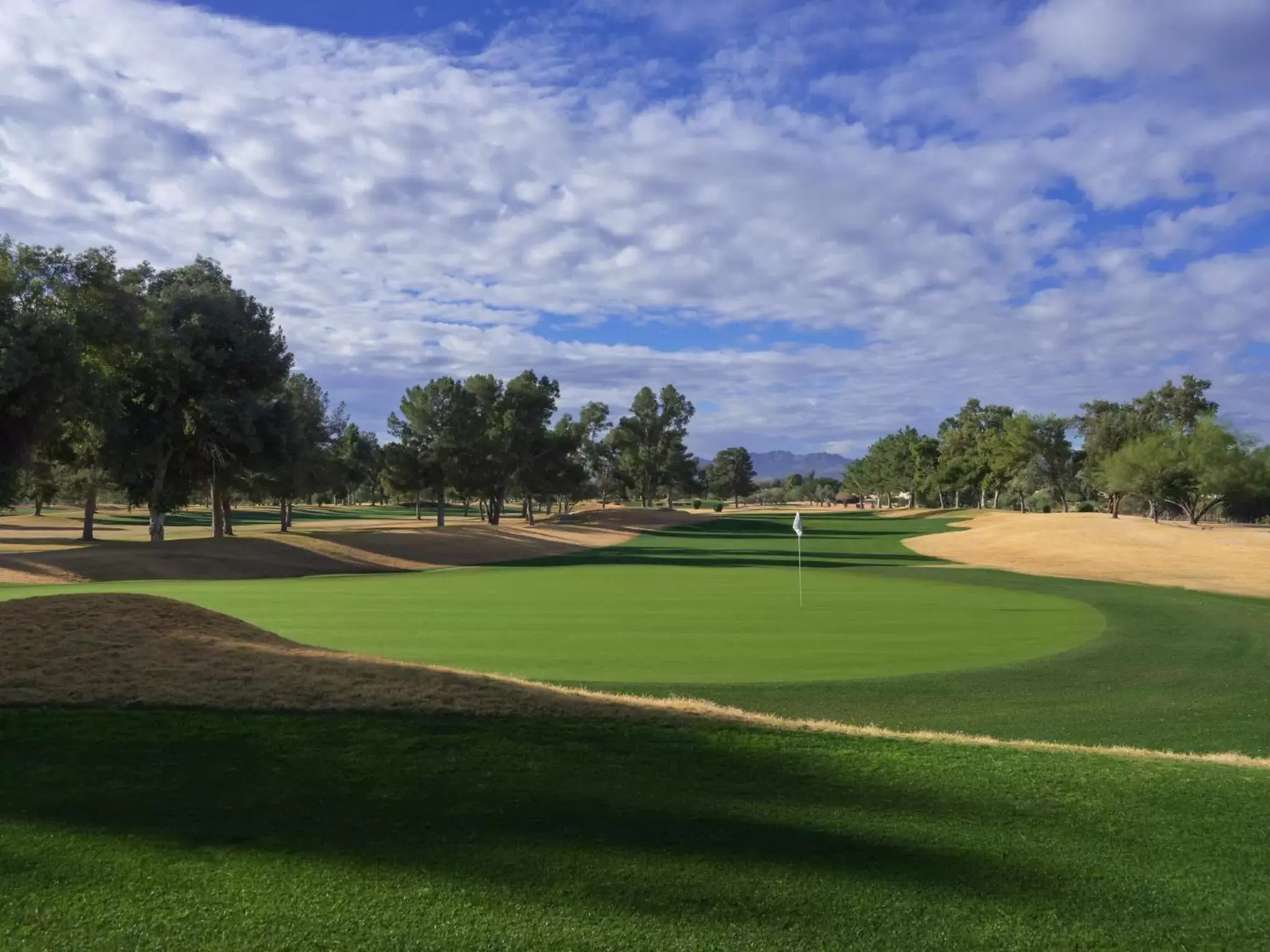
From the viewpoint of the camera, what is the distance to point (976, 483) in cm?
10300

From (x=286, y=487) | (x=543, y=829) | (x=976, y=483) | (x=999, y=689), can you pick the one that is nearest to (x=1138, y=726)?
(x=999, y=689)

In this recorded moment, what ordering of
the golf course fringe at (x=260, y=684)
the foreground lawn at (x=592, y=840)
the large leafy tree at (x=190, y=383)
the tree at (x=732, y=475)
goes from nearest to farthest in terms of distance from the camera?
the foreground lawn at (x=592, y=840) → the golf course fringe at (x=260, y=684) → the large leafy tree at (x=190, y=383) → the tree at (x=732, y=475)

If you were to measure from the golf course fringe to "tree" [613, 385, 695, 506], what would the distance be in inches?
3459

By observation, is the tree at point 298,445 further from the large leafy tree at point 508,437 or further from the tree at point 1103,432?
the tree at point 1103,432

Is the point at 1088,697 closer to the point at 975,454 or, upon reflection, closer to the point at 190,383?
the point at 190,383

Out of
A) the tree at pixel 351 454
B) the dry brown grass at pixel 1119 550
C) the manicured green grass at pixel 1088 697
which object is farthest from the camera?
the tree at pixel 351 454

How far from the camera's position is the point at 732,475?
151m

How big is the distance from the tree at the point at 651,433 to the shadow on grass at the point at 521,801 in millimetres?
90192

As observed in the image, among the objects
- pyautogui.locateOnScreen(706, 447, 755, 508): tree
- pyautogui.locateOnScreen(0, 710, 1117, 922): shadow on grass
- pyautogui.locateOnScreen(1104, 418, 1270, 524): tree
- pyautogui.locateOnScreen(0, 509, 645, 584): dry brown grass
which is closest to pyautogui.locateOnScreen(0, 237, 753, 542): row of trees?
pyautogui.locateOnScreen(0, 509, 645, 584): dry brown grass

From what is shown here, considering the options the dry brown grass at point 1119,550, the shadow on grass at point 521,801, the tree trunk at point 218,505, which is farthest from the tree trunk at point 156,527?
the dry brown grass at point 1119,550

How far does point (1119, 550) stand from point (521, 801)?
44380mm

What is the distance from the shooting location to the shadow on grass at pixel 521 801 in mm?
4688

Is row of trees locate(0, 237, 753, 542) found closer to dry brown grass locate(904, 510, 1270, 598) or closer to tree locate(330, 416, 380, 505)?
tree locate(330, 416, 380, 505)

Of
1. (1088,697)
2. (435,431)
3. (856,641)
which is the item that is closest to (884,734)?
(1088,697)
